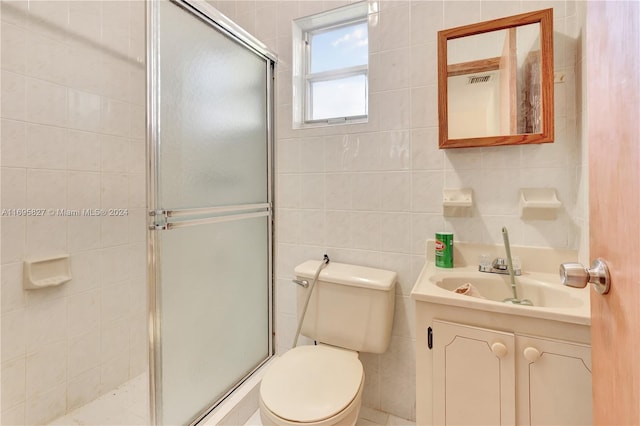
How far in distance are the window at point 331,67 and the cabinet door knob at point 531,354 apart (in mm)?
1203

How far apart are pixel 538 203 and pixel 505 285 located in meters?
0.35

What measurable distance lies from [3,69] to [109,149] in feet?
1.55

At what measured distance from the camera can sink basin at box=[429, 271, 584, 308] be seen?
3.60 ft

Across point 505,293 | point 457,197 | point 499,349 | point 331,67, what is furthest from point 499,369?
point 331,67

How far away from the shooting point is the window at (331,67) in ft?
5.33

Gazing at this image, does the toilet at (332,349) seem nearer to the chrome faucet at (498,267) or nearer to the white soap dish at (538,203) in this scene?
the chrome faucet at (498,267)

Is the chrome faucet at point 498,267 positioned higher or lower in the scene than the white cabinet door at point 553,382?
higher

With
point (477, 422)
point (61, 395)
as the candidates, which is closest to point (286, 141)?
point (477, 422)

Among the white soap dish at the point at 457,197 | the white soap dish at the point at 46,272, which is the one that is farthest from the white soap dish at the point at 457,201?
the white soap dish at the point at 46,272

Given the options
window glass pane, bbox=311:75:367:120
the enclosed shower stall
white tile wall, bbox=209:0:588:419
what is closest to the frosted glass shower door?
the enclosed shower stall

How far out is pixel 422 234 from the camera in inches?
55.1

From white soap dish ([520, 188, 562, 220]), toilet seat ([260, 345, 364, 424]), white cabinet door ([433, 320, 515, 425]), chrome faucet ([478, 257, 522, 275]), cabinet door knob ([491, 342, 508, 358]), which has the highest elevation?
white soap dish ([520, 188, 562, 220])

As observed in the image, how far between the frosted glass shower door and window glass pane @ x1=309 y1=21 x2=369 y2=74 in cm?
30

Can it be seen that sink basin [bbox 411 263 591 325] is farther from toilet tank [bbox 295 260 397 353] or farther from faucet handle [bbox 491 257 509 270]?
toilet tank [bbox 295 260 397 353]
